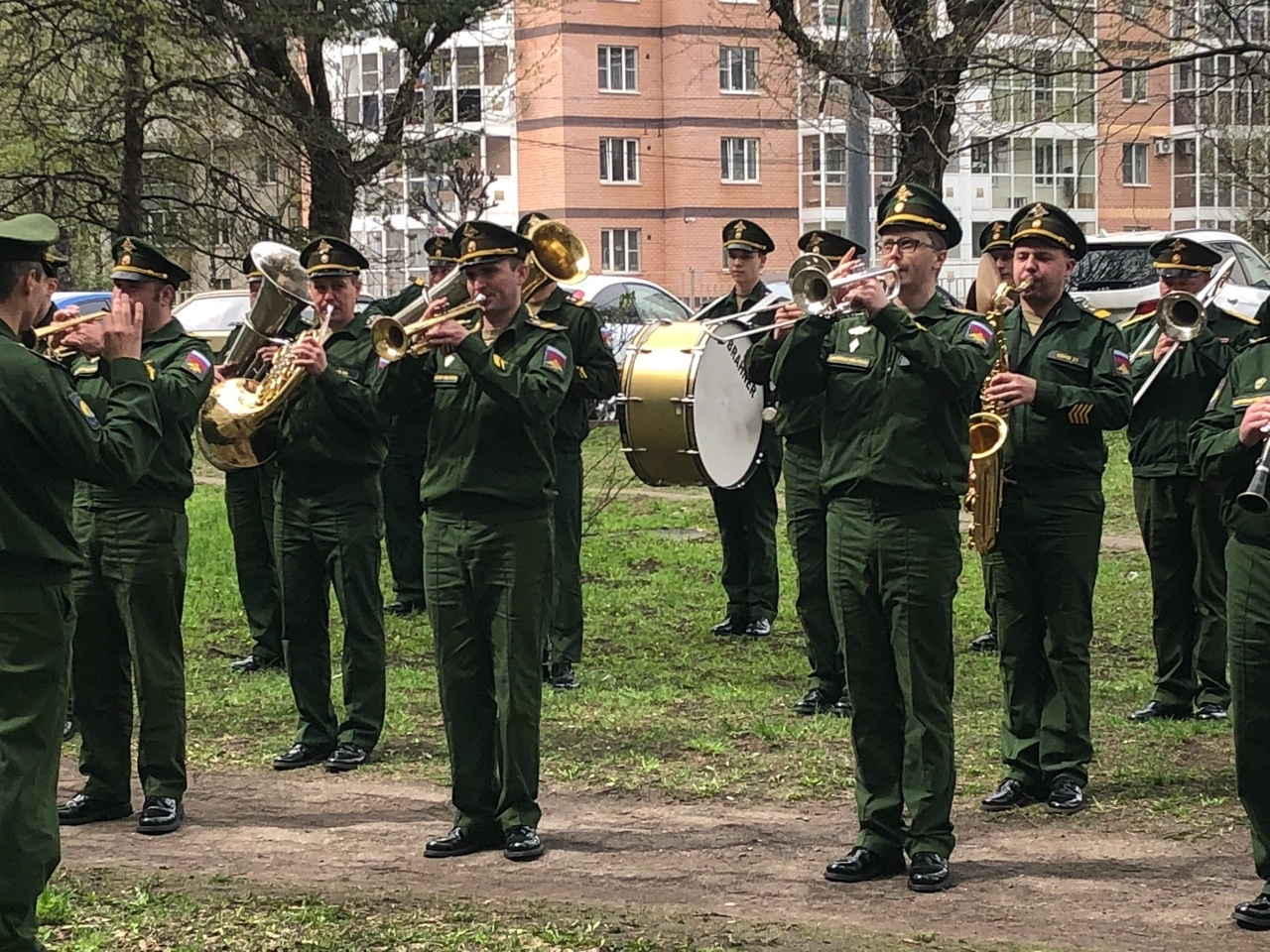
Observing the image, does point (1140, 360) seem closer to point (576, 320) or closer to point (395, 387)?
point (576, 320)

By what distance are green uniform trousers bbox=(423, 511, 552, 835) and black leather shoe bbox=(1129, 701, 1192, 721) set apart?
358 centimetres

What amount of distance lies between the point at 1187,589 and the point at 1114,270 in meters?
14.1

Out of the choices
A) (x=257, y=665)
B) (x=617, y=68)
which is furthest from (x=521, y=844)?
(x=617, y=68)

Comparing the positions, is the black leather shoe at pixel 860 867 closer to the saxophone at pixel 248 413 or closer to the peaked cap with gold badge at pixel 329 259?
the saxophone at pixel 248 413

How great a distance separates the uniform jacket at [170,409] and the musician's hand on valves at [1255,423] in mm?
4083

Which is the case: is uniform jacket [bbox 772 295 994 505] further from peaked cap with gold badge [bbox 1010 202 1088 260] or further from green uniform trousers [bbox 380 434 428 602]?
green uniform trousers [bbox 380 434 428 602]

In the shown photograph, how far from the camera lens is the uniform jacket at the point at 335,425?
8.26 m

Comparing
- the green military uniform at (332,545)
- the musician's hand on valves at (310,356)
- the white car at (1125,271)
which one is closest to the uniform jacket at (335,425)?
the green military uniform at (332,545)

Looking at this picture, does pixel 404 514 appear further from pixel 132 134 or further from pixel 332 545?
pixel 132 134

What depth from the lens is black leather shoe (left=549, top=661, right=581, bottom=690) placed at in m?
10.4

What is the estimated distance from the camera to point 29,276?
5340 millimetres

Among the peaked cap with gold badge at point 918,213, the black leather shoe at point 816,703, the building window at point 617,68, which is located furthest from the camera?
the building window at point 617,68

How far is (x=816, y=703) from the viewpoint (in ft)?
31.6

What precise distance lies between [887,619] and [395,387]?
214 centimetres
